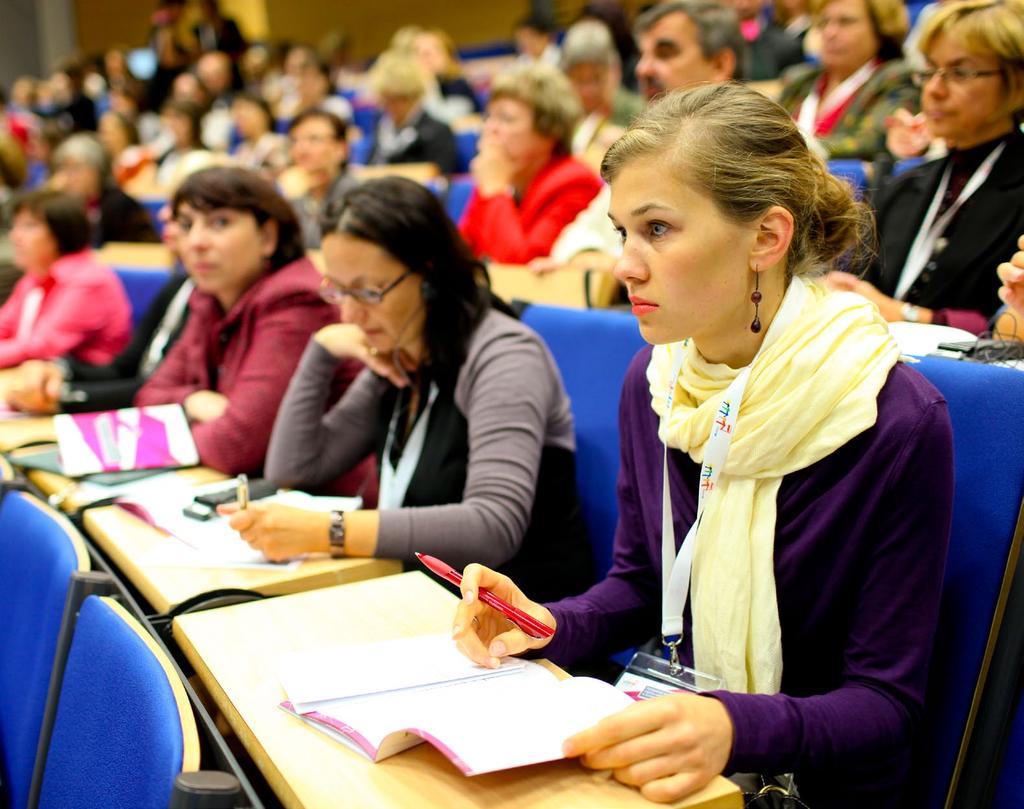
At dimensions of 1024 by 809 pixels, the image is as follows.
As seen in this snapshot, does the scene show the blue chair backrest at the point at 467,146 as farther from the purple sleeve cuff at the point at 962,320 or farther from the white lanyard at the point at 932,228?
the purple sleeve cuff at the point at 962,320

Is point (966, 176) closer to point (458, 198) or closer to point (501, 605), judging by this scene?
point (501, 605)

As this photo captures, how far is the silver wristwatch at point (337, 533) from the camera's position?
5.48 feet

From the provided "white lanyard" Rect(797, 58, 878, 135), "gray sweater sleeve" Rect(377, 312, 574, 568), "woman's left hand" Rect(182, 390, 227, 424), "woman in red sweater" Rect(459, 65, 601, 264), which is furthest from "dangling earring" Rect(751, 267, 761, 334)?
"white lanyard" Rect(797, 58, 878, 135)

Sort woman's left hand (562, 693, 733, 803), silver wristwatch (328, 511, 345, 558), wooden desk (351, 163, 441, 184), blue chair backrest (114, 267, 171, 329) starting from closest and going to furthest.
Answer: woman's left hand (562, 693, 733, 803), silver wristwatch (328, 511, 345, 558), blue chair backrest (114, 267, 171, 329), wooden desk (351, 163, 441, 184)

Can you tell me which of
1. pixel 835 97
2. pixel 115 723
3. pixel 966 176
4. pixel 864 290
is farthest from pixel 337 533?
pixel 835 97

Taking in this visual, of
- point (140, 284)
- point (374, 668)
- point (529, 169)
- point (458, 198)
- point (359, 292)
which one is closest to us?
point (374, 668)

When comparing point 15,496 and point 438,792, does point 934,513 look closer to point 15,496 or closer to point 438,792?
point 438,792

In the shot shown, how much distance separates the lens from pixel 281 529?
5.33 feet

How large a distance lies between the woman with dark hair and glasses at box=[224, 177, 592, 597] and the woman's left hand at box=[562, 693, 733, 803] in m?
0.81

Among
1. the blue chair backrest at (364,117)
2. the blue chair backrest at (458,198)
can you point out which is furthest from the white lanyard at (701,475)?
the blue chair backrest at (364,117)

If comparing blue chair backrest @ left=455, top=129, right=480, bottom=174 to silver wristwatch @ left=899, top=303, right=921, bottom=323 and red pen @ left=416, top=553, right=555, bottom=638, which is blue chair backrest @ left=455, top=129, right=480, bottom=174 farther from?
red pen @ left=416, top=553, right=555, bottom=638

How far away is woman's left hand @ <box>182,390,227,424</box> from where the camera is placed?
2.49 meters

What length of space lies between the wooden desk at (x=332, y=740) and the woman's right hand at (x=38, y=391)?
64.8 inches

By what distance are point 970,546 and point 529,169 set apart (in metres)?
2.49
